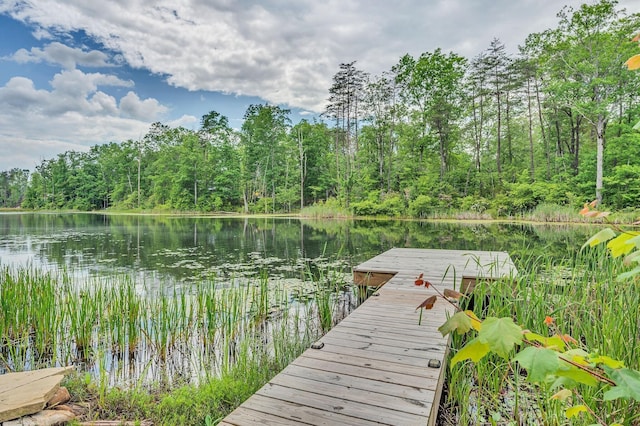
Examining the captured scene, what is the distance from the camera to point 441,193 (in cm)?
2214

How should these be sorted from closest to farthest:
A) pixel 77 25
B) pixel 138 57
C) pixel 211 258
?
pixel 211 258
pixel 77 25
pixel 138 57

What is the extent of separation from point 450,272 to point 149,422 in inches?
160

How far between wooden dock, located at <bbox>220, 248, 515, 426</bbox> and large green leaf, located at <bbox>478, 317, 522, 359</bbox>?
43.6 inches

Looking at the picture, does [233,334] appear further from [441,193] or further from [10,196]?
[10,196]

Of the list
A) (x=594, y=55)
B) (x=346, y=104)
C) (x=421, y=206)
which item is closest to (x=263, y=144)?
(x=346, y=104)

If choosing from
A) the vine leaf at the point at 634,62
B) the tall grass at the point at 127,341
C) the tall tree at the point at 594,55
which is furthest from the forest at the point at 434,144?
the vine leaf at the point at 634,62

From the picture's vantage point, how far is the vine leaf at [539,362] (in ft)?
2.21

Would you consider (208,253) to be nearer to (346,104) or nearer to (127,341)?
(127,341)

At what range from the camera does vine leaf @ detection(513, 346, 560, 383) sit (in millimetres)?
674

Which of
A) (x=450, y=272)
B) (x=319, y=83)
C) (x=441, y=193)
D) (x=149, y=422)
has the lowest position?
(x=149, y=422)

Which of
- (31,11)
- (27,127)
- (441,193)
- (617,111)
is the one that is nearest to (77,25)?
(31,11)

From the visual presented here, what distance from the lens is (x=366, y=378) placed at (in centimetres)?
206

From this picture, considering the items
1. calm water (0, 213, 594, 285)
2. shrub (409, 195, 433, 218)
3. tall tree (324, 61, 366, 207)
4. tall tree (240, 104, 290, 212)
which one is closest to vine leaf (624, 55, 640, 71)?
calm water (0, 213, 594, 285)

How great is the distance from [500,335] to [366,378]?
150cm
